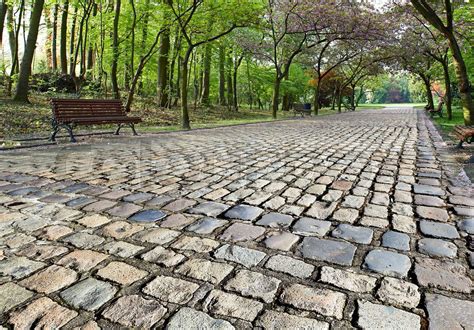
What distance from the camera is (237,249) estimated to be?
2227mm

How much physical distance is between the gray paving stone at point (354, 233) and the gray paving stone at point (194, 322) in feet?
4.06

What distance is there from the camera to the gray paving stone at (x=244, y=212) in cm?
282

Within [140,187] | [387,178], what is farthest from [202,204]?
[387,178]

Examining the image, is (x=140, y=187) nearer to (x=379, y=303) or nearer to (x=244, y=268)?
(x=244, y=268)

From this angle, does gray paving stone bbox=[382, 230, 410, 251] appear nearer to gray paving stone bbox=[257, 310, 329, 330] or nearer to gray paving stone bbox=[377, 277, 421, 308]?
gray paving stone bbox=[377, 277, 421, 308]

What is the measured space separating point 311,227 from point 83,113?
7.28 metres

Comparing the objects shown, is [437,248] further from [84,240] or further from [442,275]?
[84,240]

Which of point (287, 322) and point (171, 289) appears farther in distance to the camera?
point (171, 289)

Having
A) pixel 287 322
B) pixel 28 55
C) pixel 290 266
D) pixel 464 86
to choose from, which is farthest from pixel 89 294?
pixel 28 55

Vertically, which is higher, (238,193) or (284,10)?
(284,10)

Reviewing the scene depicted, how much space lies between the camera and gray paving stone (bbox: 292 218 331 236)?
8.21 feet

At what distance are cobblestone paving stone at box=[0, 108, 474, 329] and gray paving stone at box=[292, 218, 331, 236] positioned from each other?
0.05 feet

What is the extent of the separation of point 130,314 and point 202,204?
165 centimetres

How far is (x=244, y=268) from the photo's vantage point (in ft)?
6.49
